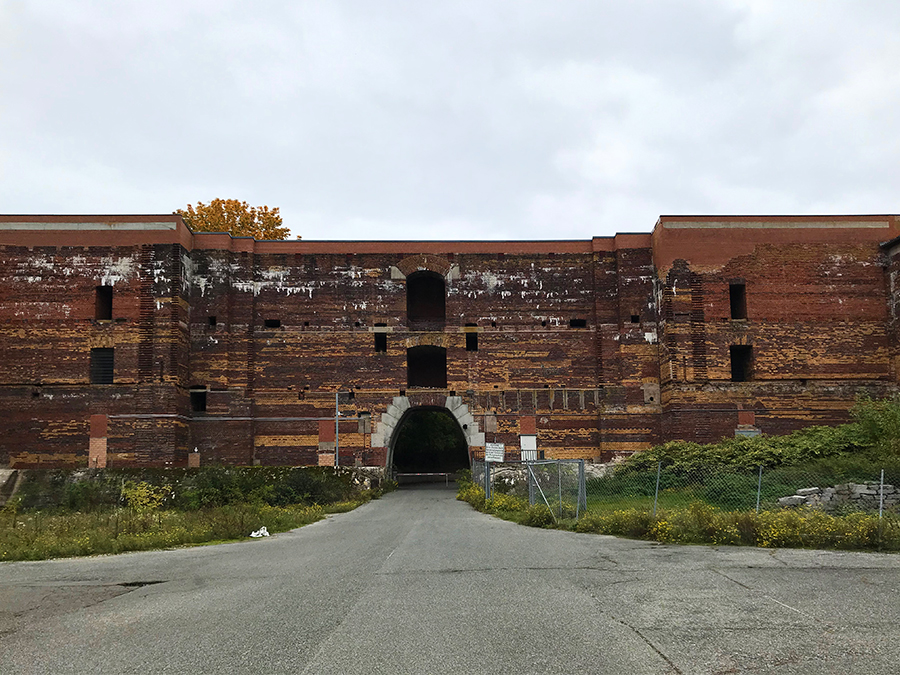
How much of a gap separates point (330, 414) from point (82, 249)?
36.3 ft

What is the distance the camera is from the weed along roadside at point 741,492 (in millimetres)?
12656

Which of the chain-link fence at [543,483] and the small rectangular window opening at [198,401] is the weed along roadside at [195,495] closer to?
the chain-link fence at [543,483]

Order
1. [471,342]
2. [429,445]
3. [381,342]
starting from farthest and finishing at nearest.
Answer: [429,445]
[471,342]
[381,342]

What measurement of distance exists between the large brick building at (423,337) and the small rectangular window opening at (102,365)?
9cm

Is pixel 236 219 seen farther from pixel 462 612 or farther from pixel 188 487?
pixel 462 612

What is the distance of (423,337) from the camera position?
30.2 meters

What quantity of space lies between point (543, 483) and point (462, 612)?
14.9 m

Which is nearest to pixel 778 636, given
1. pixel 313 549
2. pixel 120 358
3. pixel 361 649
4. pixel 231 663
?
pixel 361 649

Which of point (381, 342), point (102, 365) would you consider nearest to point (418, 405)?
point (381, 342)

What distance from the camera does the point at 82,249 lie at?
28.7 m

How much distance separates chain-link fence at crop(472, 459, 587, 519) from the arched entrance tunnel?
18.0 meters

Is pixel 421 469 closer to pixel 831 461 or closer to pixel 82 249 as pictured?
pixel 82 249

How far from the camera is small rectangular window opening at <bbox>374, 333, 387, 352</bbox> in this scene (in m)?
30.2

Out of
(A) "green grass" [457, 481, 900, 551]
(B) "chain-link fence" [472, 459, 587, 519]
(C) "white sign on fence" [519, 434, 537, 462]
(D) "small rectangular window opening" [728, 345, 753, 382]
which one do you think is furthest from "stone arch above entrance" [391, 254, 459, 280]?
(A) "green grass" [457, 481, 900, 551]
